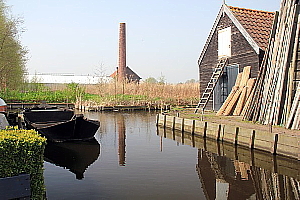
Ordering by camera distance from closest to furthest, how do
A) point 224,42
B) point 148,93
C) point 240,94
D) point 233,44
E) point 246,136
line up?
point 246,136, point 240,94, point 233,44, point 224,42, point 148,93

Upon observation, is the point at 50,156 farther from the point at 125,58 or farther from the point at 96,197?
the point at 125,58

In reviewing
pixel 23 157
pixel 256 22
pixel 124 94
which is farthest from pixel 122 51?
pixel 23 157

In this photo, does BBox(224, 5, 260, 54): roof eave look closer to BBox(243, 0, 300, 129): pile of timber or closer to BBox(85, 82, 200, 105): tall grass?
BBox(243, 0, 300, 129): pile of timber

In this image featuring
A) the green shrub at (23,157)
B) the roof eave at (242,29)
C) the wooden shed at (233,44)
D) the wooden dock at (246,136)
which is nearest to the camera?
the green shrub at (23,157)

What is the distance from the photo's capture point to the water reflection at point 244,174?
677 centimetres

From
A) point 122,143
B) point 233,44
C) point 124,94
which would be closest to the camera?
point 122,143

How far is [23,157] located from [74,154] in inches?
260

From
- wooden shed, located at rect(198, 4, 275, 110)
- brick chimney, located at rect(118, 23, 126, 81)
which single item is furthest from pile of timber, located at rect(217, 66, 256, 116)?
brick chimney, located at rect(118, 23, 126, 81)

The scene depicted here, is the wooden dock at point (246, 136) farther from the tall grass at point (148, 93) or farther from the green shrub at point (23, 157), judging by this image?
the tall grass at point (148, 93)

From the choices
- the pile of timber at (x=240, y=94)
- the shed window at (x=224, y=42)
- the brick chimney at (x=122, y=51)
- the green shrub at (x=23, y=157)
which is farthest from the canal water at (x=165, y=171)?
the brick chimney at (x=122, y=51)

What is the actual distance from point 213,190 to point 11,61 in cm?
2290

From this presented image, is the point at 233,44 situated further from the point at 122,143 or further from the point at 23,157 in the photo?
the point at 23,157

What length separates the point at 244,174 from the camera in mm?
8266

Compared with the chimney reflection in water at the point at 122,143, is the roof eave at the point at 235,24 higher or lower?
higher
